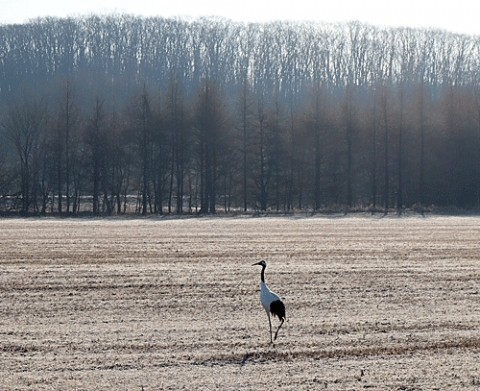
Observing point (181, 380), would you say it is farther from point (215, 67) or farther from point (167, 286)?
point (215, 67)

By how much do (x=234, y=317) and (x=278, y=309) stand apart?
2549 mm

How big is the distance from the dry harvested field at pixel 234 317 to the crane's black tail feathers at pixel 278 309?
0.44 m

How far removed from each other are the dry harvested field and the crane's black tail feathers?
1.43 feet

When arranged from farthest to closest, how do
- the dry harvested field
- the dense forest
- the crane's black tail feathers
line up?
the dense forest
the crane's black tail feathers
the dry harvested field

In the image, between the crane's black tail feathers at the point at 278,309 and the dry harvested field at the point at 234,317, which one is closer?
the dry harvested field at the point at 234,317

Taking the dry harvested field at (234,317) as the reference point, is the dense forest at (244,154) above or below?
above

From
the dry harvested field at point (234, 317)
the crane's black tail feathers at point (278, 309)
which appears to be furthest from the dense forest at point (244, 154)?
the crane's black tail feathers at point (278, 309)

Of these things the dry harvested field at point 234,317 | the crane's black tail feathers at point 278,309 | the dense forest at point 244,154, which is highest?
the dense forest at point 244,154

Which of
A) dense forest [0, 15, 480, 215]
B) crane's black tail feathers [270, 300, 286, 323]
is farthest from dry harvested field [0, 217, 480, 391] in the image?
dense forest [0, 15, 480, 215]

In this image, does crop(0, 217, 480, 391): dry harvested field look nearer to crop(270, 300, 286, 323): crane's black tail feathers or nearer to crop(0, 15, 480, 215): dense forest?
crop(270, 300, 286, 323): crane's black tail feathers

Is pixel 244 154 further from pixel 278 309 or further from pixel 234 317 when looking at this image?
pixel 278 309

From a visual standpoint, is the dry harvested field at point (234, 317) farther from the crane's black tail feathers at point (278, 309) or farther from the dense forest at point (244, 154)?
the dense forest at point (244, 154)

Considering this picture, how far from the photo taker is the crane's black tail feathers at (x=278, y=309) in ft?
51.7

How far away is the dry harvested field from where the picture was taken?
13.2 meters
